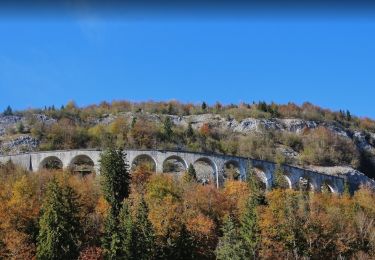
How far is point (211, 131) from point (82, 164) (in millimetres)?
35958

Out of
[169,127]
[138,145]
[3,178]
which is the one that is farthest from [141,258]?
[169,127]

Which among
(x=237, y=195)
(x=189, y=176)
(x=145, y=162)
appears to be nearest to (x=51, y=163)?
(x=145, y=162)

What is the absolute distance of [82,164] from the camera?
84375 millimetres

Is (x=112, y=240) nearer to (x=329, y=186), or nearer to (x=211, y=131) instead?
(x=329, y=186)

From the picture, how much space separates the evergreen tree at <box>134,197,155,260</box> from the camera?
4206 centimetres

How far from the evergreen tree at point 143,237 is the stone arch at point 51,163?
34939 millimetres

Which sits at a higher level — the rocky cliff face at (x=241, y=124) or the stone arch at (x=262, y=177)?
the rocky cliff face at (x=241, y=124)

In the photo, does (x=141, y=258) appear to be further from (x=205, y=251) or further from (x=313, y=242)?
(x=313, y=242)

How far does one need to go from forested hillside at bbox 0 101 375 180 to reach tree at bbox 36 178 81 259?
43609 mm

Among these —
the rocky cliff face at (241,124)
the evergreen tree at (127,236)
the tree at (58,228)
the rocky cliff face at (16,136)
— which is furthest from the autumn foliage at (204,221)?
the rocky cliff face at (241,124)

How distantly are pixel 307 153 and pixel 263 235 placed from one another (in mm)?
56928

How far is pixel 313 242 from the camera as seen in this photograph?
5159cm

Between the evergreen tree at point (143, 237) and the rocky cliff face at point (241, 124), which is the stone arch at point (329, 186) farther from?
the evergreen tree at point (143, 237)

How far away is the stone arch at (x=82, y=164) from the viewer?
78.2m
